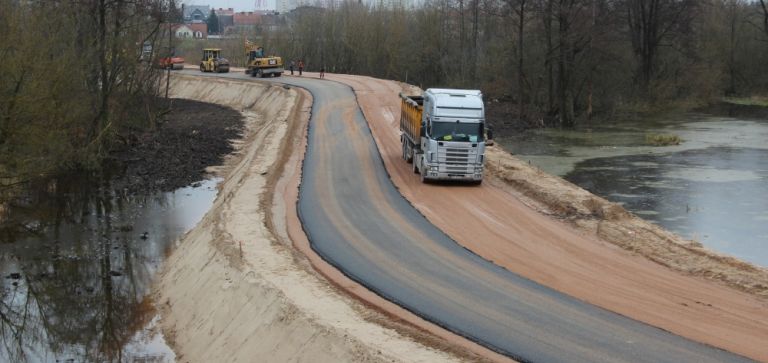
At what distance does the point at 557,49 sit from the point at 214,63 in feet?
131

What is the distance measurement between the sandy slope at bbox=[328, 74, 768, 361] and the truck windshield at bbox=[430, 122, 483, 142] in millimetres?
1997

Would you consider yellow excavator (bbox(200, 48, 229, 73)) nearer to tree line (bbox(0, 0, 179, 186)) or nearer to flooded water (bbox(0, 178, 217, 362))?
tree line (bbox(0, 0, 179, 186))

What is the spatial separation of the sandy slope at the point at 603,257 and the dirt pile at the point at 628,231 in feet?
0.10

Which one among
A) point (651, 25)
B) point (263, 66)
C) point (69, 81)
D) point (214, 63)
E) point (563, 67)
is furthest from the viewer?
point (214, 63)

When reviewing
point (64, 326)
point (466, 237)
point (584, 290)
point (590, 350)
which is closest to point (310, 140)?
point (466, 237)

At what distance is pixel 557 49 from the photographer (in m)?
65.2

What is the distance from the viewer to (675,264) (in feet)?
68.8

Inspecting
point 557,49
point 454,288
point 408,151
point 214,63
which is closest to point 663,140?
point 557,49

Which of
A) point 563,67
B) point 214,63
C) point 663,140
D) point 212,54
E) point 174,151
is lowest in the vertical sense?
point 174,151

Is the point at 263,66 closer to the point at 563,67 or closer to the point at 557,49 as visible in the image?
the point at 557,49

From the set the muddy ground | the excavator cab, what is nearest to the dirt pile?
the muddy ground

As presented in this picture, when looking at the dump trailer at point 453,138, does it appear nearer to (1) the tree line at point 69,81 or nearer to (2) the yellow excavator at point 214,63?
(1) the tree line at point 69,81

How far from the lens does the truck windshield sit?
2981 cm

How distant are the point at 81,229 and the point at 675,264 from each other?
2067 cm
